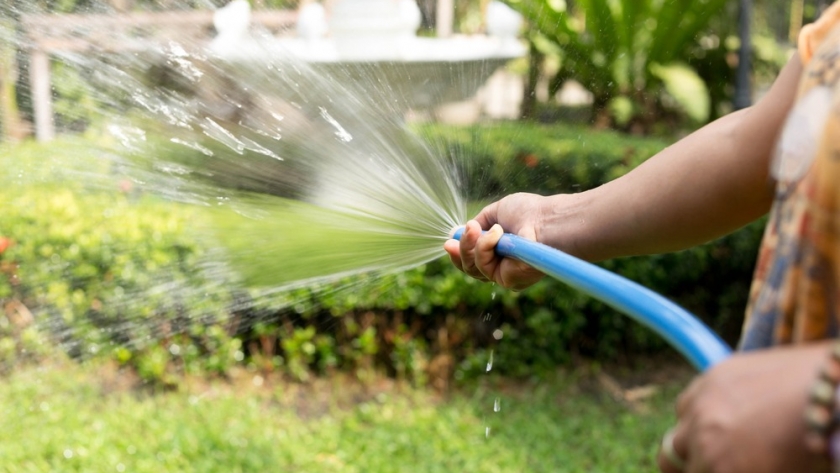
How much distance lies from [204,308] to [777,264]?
3.58 m

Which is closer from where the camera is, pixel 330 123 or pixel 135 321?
pixel 330 123

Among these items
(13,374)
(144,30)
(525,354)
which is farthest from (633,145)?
(13,374)

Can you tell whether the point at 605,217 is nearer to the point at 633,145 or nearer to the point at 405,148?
the point at 405,148

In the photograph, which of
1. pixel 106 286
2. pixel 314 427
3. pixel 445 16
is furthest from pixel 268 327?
pixel 445 16

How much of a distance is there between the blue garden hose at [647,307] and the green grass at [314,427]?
244cm

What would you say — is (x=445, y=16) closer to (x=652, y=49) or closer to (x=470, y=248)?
(x=652, y=49)

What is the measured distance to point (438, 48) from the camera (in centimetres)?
630

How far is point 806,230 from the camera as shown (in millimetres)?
914

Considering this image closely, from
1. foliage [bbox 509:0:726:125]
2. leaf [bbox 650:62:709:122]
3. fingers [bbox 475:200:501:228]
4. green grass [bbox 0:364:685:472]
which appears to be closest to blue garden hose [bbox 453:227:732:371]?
fingers [bbox 475:200:501:228]

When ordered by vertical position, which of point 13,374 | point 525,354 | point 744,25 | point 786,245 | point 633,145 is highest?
point 744,25

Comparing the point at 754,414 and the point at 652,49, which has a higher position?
the point at 652,49

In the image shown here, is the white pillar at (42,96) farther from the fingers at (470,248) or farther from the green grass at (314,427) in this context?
the fingers at (470,248)

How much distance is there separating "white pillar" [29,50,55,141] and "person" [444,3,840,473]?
3.69 metres

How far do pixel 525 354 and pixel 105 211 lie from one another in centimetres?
245
